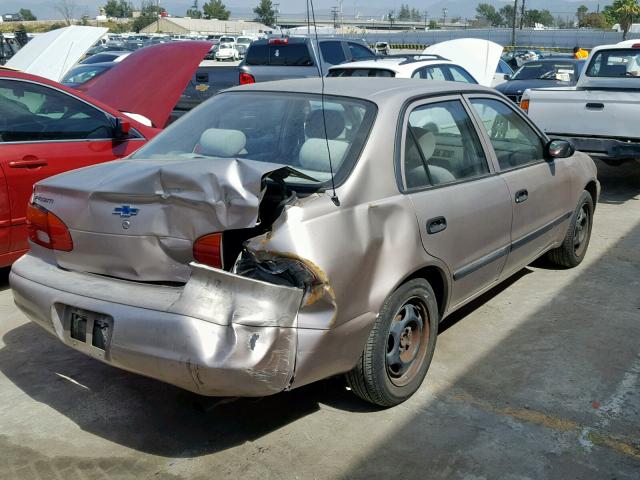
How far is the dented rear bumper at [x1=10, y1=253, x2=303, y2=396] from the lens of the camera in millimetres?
2811

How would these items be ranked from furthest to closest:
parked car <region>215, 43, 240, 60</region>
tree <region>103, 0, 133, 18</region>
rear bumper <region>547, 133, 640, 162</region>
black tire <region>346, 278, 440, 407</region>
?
tree <region>103, 0, 133, 18</region> < parked car <region>215, 43, 240, 60</region> < rear bumper <region>547, 133, 640, 162</region> < black tire <region>346, 278, 440, 407</region>

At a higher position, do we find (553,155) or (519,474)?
(553,155)

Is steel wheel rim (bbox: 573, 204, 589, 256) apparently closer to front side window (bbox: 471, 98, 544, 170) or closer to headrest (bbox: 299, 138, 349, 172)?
front side window (bbox: 471, 98, 544, 170)

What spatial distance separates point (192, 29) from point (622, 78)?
288ft

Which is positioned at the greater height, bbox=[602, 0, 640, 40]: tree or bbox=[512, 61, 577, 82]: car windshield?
bbox=[602, 0, 640, 40]: tree

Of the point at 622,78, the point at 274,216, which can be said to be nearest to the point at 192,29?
the point at 622,78

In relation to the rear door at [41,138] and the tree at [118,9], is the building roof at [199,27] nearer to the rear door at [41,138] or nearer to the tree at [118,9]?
the tree at [118,9]

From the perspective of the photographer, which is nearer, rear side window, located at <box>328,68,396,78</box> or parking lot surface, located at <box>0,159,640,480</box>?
parking lot surface, located at <box>0,159,640,480</box>

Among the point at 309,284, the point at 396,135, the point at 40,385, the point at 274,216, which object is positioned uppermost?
the point at 396,135

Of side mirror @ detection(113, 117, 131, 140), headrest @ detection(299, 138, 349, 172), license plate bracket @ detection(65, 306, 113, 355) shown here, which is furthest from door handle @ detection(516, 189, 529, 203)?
side mirror @ detection(113, 117, 131, 140)

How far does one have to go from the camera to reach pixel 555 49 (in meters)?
63.4

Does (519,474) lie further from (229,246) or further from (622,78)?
(622,78)

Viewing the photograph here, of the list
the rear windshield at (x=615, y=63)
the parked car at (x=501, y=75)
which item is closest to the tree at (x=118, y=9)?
the parked car at (x=501, y=75)

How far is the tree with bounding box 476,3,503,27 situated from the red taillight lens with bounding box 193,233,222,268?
116 meters
